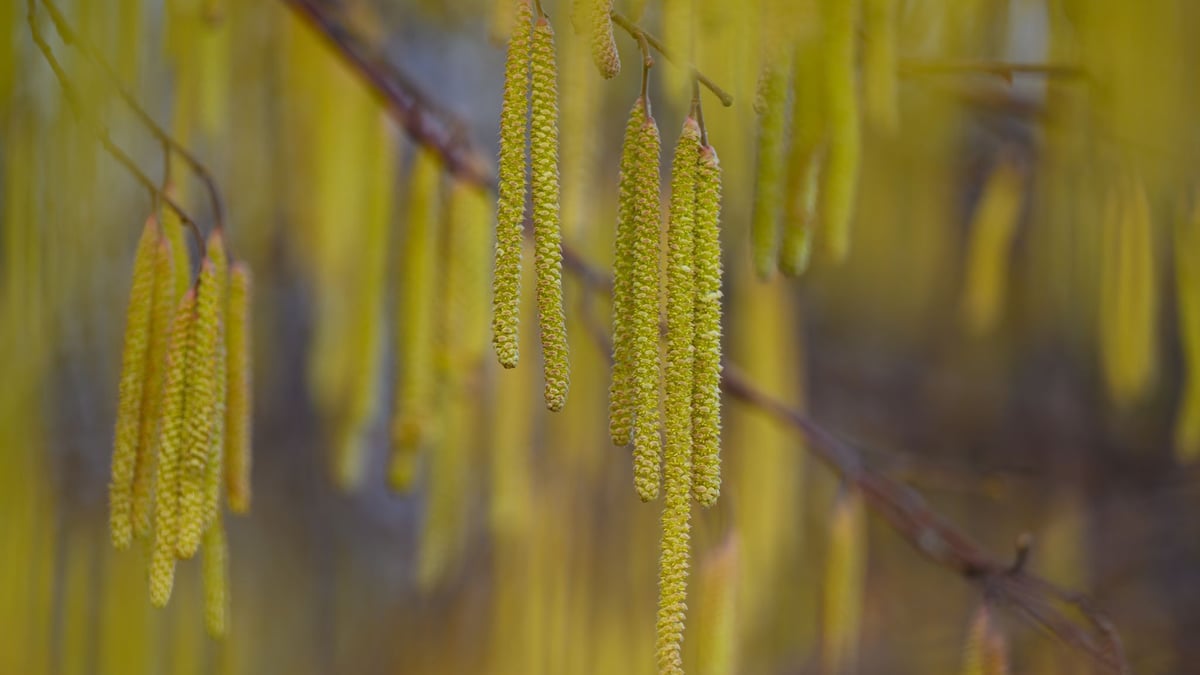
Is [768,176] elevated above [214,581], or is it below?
above

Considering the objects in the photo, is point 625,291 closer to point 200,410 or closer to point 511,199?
point 511,199

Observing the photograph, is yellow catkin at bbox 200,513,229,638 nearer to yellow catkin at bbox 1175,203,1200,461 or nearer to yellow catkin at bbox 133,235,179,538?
yellow catkin at bbox 133,235,179,538

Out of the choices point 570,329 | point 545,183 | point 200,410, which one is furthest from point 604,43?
point 570,329

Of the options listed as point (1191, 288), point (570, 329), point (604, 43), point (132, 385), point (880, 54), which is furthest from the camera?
point (570, 329)

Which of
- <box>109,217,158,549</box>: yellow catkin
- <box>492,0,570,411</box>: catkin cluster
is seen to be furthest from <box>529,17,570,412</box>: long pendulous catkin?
<box>109,217,158,549</box>: yellow catkin

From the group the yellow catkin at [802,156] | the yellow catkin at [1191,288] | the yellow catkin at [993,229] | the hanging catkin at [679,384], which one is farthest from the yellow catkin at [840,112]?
the yellow catkin at [993,229]

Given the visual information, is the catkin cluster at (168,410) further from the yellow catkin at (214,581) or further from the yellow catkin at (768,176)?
the yellow catkin at (768,176)
